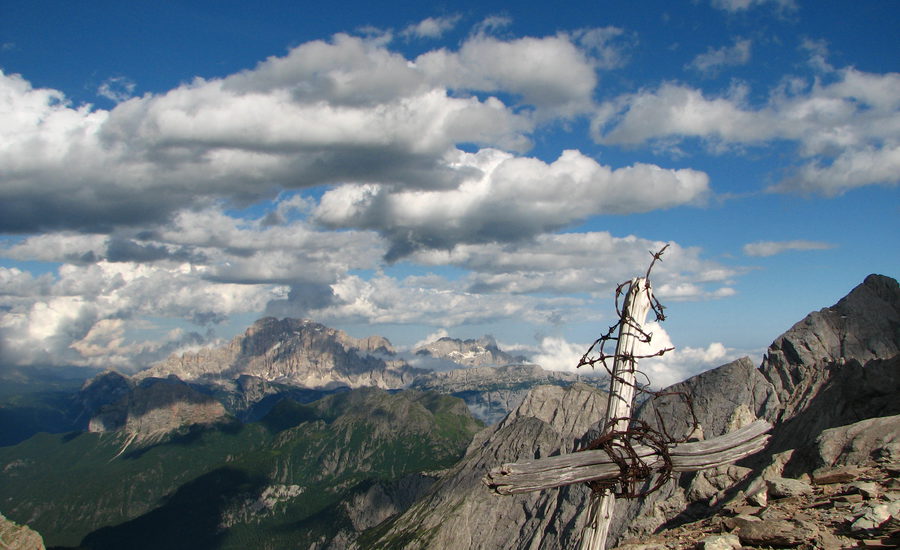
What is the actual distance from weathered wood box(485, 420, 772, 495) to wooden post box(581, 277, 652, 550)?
0.54 meters

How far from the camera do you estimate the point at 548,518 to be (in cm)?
18412

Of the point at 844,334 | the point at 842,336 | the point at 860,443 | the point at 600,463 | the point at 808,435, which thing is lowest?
the point at 808,435

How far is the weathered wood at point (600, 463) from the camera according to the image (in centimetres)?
957

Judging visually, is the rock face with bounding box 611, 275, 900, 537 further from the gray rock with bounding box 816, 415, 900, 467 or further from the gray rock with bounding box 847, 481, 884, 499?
the gray rock with bounding box 847, 481, 884, 499

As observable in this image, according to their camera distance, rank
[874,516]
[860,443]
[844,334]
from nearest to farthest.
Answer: [874,516], [860,443], [844,334]

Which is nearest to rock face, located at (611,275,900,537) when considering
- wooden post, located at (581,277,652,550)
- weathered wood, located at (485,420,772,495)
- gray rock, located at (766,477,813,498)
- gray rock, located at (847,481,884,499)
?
gray rock, located at (766,477,813,498)

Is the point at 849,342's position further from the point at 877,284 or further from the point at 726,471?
the point at 726,471

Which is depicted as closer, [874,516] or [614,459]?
[614,459]

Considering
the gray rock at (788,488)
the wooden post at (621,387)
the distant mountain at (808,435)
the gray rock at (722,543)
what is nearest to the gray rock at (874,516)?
the distant mountain at (808,435)

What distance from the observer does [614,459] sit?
10219 millimetres

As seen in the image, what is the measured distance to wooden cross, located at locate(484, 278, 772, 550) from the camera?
9.67m

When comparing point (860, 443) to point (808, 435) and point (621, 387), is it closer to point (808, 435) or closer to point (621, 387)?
point (621, 387)

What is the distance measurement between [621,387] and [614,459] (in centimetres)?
128

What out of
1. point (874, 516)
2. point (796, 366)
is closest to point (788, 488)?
point (874, 516)
